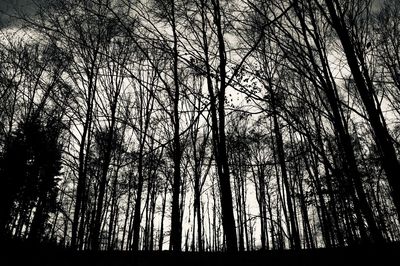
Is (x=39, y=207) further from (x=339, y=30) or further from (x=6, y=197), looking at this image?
(x=339, y=30)

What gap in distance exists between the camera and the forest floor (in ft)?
11.9

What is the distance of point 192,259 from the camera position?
4.84 m

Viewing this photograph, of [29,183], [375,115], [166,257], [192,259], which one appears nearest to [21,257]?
[166,257]

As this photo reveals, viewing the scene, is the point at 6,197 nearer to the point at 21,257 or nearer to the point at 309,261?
the point at 21,257

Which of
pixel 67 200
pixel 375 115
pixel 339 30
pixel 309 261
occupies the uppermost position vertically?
pixel 67 200

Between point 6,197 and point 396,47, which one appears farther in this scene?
point 6,197

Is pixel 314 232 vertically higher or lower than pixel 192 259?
higher

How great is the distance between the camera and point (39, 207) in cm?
1470

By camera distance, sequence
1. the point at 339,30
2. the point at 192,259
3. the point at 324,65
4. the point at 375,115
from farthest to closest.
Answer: the point at 192,259 → the point at 324,65 → the point at 339,30 → the point at 375,115

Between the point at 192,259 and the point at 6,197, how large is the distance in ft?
34.6

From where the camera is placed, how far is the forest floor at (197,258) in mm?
3635

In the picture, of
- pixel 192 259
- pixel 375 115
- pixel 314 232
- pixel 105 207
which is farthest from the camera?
pixel 314 232

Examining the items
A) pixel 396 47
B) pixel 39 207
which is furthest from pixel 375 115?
pixel 39 207

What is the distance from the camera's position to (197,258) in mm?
4898
